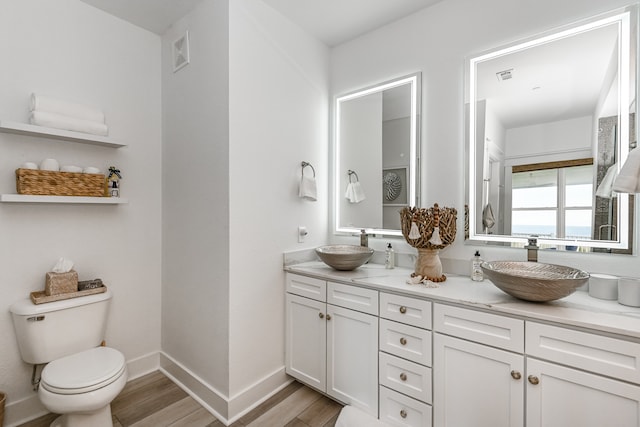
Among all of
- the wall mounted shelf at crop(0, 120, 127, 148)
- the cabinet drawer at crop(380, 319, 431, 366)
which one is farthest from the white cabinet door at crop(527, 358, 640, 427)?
the wall mounted shelf at crop(0, 120, 127, 148)

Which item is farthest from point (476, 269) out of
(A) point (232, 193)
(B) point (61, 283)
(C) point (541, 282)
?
(B) point (61, 283)

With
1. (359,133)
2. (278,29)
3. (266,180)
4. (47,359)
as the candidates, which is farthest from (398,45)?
(47,359)

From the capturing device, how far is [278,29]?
2104 mm

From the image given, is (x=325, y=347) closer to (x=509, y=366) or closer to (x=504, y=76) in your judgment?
(x=509, y=366)

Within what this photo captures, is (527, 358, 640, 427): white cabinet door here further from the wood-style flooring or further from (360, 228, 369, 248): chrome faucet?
(360, 228, 369, 248): chrome faucet

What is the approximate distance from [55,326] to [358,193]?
2.14m

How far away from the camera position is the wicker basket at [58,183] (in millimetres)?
1674

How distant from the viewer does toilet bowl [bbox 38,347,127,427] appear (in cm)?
141

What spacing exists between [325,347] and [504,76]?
202 centimetres

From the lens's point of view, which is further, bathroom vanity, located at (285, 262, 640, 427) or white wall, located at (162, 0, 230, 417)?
white wall, located at (162, 0, 230, 417)

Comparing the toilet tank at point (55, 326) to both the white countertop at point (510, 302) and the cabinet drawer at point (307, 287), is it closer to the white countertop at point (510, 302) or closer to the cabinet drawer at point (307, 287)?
the cabinet drawer at point (307, 287)

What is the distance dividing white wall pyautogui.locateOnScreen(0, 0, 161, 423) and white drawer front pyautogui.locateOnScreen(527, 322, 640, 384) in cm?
248

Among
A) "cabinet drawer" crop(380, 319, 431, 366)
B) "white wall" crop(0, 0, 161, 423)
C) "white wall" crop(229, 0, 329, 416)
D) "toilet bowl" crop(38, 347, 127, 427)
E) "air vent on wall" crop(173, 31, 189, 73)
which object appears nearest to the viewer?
"toilet bowl" crop(38, 347, 127, 427)

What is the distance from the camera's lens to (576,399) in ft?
3.78
